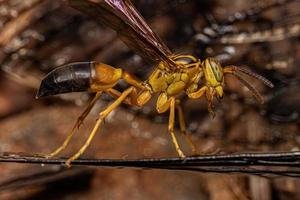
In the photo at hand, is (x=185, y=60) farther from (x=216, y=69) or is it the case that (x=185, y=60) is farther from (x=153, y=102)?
(x=153, y=102)

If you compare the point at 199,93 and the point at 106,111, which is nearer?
the point at 106,111

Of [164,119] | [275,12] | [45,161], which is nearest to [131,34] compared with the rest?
[45,161]

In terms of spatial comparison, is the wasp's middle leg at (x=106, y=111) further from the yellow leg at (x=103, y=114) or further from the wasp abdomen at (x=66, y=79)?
the wasp abdomen at (x=66, y=79)

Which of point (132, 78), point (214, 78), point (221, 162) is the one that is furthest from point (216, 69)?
point (221, 162)

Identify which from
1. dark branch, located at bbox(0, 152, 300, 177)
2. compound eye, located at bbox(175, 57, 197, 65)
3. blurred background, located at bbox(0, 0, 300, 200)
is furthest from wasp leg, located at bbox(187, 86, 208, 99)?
dark branch, located at bbox(0, 152, 300, 177)

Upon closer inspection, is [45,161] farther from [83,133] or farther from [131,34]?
[83,133]
